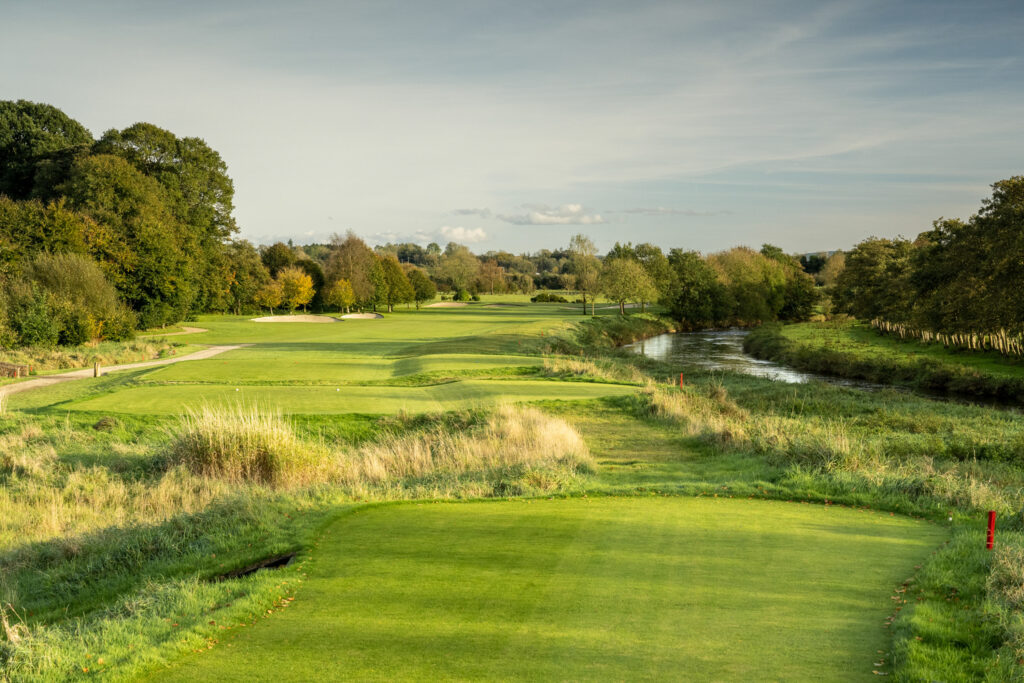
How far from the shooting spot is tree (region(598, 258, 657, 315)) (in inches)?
3024

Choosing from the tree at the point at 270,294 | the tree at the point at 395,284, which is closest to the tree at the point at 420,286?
the tree at the point at 395,284

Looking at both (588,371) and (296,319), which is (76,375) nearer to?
(588,371)

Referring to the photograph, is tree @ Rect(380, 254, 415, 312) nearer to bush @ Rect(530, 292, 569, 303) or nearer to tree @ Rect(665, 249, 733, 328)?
bush @ Rect(530, 292, 569, 303)

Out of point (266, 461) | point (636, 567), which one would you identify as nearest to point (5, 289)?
point (266, 461)

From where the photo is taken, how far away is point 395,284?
9212cm

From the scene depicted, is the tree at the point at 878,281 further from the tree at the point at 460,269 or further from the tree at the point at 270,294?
the tree at the point at 460,269

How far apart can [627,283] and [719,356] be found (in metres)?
26.1

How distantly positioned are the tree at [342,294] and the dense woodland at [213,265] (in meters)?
0.19

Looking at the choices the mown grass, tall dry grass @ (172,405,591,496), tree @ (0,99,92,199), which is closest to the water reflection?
the mown grass

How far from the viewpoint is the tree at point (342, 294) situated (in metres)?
79.0

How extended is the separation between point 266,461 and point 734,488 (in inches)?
396

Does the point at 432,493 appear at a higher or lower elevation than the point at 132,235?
lower

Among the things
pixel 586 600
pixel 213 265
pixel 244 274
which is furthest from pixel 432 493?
pixel 244 274

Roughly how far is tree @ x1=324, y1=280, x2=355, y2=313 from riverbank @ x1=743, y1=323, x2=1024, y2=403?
43600 mm
